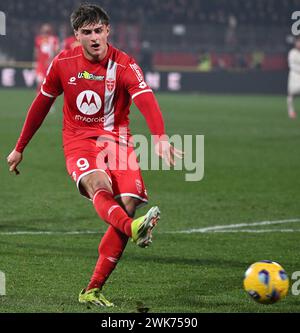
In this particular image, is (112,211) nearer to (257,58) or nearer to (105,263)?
(105,263)

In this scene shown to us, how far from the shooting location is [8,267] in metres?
7.39

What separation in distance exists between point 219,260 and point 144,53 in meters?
31.1

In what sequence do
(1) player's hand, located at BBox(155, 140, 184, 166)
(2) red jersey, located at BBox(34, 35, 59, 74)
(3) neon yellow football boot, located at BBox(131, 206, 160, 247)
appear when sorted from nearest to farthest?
(3) neon yellow football boot, located at BBox(131, 206, 160, 247) → (1) player's hand, located at BBox(155, 140, 184, 166) → (2) red jersey, located at BBox(34, 35, 59, 74)

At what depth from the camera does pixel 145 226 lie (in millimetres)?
5605

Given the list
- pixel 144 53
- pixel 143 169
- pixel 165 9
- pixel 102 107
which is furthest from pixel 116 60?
pixel 165 9

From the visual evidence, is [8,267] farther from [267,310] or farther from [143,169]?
[143,169]

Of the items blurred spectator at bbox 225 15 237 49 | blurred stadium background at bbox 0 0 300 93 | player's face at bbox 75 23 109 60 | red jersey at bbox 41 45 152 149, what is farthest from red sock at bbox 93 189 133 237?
blurred spectator at bbox 225 15 237 49

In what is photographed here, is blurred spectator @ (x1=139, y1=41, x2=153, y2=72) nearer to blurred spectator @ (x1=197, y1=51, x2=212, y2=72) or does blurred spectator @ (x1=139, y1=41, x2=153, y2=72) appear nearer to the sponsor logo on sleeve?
blurred spectator @ (x1=197, y1=51, x2=212, y2=72)

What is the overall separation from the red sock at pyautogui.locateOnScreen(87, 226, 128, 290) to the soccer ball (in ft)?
3.15

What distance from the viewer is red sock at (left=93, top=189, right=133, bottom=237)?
5864 millimetres

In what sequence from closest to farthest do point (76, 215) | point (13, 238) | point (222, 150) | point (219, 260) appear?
1. point (219, 260)
2. point (13, 238)
3. point (76, 215)
4. point (222, 150)

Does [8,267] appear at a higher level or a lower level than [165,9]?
lower

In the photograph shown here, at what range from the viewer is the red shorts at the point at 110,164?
629cm

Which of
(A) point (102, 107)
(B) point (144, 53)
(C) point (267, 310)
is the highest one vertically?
(B) point (144, 53)
